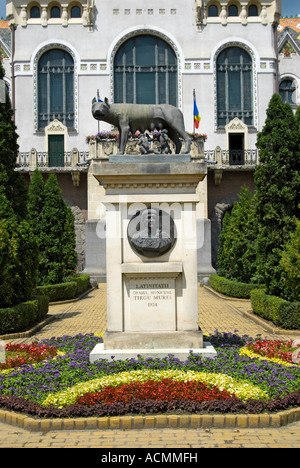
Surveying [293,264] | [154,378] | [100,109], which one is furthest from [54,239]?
[154,378]

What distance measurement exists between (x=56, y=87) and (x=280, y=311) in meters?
25.3

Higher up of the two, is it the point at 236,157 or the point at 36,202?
the point at 236,157

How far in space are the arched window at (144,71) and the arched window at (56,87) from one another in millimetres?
3071

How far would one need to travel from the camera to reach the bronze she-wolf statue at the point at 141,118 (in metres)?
10.0

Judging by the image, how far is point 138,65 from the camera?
115ft

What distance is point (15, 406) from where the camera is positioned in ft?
25.0

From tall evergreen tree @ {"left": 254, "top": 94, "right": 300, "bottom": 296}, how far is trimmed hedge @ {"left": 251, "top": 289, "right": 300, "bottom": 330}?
712mm

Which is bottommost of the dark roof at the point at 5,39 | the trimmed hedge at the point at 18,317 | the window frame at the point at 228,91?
the trimmed hedge at the point at 18,317

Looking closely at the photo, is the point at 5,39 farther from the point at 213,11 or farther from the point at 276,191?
the point at 276,191

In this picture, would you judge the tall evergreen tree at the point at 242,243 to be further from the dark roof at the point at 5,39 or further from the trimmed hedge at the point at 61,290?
the dark roof at the point at 5,39

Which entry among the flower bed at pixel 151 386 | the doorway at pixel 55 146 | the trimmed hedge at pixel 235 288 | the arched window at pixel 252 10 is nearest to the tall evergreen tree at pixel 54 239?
the trimmed hedge at pixel 235 288

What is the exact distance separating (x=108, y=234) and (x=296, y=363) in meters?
4.32

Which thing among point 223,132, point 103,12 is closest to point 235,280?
point 223,132

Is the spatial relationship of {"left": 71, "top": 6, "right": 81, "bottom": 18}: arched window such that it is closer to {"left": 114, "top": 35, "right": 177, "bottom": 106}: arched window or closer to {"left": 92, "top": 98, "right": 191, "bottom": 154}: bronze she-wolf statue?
{"left": 114, "top": 35, "right": 177, "bottom": 106}: arched window
